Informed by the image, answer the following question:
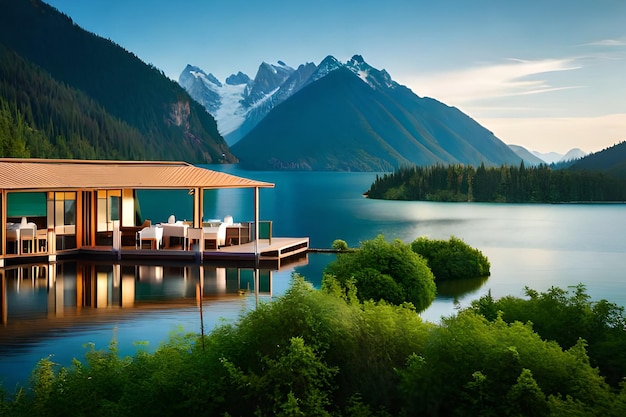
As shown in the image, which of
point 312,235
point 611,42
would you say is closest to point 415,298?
point 312,235

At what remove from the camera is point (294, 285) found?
7.94m

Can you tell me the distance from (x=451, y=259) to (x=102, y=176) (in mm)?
10031

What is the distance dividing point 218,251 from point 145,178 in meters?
3.55

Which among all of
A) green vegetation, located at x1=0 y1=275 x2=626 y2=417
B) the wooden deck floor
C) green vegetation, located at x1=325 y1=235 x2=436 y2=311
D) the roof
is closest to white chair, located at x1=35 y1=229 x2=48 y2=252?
the wooden deck floor

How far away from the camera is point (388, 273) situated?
51.1 feet

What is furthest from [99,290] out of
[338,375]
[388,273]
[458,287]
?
[338,375]

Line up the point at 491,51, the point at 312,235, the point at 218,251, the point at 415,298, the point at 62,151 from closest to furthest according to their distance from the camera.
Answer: the point at 415,298 < the point at 218,251 < the point at 312,235 < the point at 491,51 < the point at 62,151

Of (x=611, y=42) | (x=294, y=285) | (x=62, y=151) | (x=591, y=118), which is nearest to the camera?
(x=294, y=285)

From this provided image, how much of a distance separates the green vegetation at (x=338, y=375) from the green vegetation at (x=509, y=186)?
78.0m

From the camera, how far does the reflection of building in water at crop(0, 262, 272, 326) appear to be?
14.6 meters

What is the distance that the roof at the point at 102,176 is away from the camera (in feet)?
68.8

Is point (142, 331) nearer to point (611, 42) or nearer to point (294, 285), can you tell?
point (294, 285)

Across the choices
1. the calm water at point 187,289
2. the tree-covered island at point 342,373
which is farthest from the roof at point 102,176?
the tree-covered island at point 342,373

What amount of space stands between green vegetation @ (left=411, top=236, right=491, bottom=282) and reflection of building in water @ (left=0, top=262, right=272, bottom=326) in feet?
13.9
